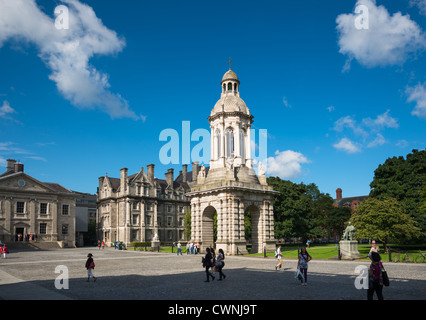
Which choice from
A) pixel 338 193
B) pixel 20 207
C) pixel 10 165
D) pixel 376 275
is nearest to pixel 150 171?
pixel 20 207

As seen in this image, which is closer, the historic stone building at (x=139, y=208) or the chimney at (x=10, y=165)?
the chimney at (x=10, y=165)

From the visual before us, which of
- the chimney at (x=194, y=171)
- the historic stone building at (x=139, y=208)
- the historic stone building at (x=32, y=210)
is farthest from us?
the chimney at (x=194, y=171)

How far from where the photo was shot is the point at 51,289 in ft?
48.3

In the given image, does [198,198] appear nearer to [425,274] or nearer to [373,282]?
[425,274]

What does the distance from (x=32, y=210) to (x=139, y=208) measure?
Result: 840 inches

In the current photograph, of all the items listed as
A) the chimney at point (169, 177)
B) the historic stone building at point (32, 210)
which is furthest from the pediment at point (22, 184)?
the chimney at point (169, 177)

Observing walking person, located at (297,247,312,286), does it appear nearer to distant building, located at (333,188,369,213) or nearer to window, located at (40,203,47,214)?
window, located at (40,203,47,214)

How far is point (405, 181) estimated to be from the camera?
4809cm

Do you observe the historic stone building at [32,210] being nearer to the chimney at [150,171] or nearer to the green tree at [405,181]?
the chimney at [150,171]

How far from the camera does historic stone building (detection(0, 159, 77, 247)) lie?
61.8 m

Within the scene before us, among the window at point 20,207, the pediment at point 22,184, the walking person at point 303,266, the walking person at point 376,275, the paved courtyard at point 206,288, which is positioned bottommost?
the paved courtyard at point 206,288

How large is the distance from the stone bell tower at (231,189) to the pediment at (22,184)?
36303mm

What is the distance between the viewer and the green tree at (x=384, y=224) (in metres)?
34.6

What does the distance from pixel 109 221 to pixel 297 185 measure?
4143 centimetres
